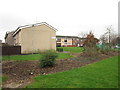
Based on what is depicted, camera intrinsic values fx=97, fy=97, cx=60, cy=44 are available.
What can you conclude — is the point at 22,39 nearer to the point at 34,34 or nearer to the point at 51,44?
the point at 34,34

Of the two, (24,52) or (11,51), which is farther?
(24,52)

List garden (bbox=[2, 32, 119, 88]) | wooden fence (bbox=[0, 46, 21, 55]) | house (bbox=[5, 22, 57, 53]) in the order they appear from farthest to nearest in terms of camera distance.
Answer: house (bbox=[5, 22, 57, 53])
wooden fence (bbox=[0, 46, 21, 55])
garden (bbox=[2, 32, 119, 88])

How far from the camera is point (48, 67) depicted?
7.06 metres

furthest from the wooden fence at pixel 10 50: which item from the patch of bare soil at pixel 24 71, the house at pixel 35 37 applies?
the patch of bare soil at pixel 24 71

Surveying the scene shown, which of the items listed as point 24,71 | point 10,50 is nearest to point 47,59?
point 24,71

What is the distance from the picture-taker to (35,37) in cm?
1864

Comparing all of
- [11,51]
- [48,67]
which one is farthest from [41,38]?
[48,67]

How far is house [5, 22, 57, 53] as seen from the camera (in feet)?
58.2

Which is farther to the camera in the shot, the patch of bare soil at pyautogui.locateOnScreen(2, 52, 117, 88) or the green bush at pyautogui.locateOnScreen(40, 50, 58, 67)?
the green bush at pyautogui.locateOnScreen(40, 50, 58, 67)

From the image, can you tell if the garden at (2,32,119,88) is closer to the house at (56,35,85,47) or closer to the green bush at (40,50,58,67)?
the green bush at (40,50,58,67)

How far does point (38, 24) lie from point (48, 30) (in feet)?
7.71

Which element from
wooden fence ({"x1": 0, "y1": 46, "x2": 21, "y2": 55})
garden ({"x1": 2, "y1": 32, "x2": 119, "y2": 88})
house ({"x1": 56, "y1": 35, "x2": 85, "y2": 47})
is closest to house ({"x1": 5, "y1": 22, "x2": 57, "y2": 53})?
wooden fence ({"x1": 0, "y1": 46, "x2": 21, "y2": 55})

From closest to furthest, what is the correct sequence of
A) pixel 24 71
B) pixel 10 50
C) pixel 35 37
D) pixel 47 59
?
1. pixel 24 71
2. pixel 47 59
3. pixel 10 50
4. pixel 35 37

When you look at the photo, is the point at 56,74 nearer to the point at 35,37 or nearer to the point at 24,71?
the point at 24,71
